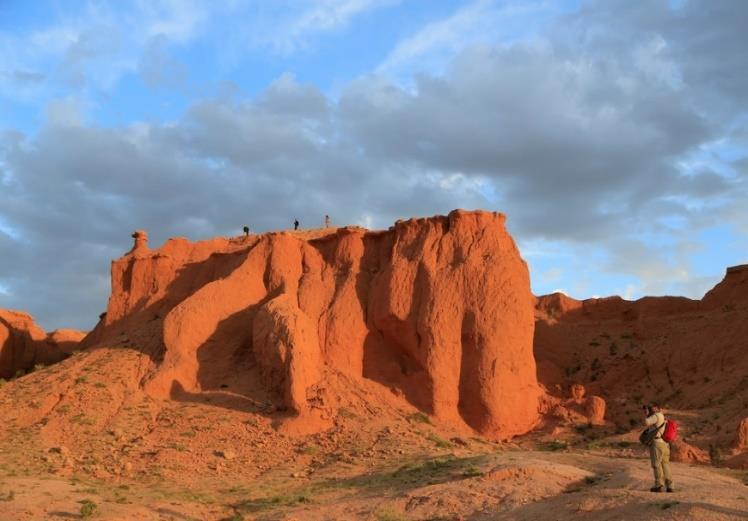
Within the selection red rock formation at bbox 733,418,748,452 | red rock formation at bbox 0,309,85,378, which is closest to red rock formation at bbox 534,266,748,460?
red rock formation at bbox 733,418,748,452

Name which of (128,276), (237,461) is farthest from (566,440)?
(128,276)

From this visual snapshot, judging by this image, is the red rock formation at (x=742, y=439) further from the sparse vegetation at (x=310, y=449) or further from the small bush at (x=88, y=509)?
the small bush at (x=88, y=509)

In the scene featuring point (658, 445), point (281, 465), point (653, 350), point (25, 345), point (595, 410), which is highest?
point (25, 345)

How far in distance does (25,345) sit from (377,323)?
1558cm

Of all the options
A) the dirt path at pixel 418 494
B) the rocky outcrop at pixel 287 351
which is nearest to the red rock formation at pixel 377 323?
the rocky outcrop at pixel 287 351

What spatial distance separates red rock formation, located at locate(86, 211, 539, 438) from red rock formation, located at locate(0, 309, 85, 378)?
731 centimetres

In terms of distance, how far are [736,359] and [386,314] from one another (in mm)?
10544

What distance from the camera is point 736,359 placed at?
2641 cm

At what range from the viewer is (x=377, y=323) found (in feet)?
85.4

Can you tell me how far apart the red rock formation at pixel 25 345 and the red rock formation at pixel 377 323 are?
24.0 feet

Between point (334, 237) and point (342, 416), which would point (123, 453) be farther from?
point (334, 237)

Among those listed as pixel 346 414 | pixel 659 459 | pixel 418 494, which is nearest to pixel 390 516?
pixel 418 494

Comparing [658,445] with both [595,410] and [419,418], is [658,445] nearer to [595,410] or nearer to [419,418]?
[419,418]

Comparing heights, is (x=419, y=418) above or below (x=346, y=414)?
below
